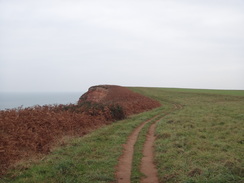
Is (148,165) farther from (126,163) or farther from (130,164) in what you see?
(126,163)

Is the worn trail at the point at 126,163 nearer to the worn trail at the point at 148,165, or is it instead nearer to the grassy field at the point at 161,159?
the grassy field at the point at 161,159

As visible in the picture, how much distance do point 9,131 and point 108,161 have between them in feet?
14.3

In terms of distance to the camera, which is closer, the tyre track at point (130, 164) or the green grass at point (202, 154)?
the green grass at point (202, 154)

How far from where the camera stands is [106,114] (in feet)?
62.5

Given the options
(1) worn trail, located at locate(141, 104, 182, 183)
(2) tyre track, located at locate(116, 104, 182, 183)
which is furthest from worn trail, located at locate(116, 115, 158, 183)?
(1) worn trail, located at locate(141, 104, 182, 183)

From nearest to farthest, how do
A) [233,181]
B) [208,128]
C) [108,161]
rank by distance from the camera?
1. [233,181]
2. [108,161]
3. [208,128]

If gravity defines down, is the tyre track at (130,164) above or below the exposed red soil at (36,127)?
below

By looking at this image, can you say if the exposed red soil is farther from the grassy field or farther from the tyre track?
the tyre track

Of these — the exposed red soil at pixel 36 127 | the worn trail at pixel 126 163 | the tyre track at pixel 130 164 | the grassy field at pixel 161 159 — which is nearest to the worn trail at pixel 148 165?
A: the tyre track at pixel 130 164

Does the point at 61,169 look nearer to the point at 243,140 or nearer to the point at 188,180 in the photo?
the point at 188,180

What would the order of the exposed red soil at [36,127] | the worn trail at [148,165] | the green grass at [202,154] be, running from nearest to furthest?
1. the green grass at [202,154]
2. the worn trail at [148,165]
3. the exposed red soil at [36,127]

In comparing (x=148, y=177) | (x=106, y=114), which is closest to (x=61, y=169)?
(x=148, y=177)

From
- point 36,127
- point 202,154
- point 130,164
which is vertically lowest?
point 130,164

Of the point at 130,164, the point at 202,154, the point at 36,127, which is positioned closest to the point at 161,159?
the point at 130,164
